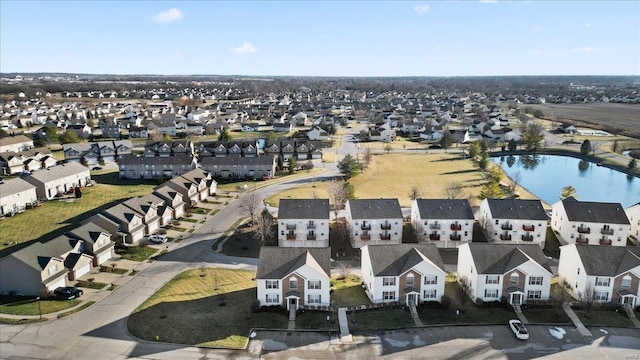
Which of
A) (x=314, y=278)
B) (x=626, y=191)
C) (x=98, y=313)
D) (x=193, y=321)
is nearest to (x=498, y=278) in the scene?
(x=314, y=278)

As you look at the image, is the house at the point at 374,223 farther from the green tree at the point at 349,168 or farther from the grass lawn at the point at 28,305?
the grass lawn at the point at 28,305

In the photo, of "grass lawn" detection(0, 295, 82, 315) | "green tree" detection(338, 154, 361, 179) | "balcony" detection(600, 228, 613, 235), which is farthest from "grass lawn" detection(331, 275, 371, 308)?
"green tree" detection(338, 154, 361, 179)

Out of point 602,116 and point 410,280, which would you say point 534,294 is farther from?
point 602,116

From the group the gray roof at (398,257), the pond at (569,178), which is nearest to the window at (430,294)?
the gray roof at (398,257)

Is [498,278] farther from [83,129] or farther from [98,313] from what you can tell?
[83,129]

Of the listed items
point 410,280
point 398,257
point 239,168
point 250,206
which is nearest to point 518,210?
point 398,257

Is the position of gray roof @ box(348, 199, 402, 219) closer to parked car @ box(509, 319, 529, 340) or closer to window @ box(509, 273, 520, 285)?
window @ box(509, 273, 520, 285)
